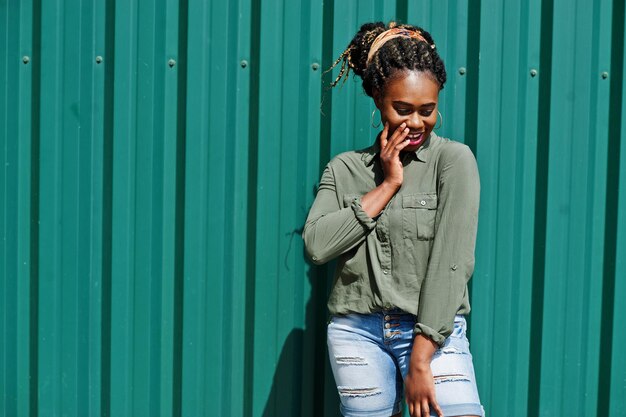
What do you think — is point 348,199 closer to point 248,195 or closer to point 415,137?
point 415,137

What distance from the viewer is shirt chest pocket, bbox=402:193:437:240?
2.89 m

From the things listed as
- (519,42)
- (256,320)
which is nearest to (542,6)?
(519,42)

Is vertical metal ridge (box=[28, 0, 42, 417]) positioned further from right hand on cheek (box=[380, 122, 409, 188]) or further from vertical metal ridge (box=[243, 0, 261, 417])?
right hand on cheek (box=[380, 122, 409, 188])

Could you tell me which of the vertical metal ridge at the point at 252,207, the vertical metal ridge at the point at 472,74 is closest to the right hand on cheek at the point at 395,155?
the vertical metal ridge at the point at 472,74

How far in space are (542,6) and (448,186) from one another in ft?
4.59

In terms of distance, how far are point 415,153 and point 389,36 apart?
0.45 metres

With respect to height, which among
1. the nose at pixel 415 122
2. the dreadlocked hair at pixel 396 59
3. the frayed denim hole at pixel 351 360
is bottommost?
the frayed denim hole at pixel 351 360

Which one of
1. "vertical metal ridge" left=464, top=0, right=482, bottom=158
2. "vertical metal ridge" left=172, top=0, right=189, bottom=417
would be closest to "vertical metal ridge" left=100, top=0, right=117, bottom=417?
"vertical metal ridge" left=172, top=0, right=189, bottom=417

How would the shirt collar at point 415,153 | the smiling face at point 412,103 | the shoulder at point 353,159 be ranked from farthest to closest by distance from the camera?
the shoulder at point 353,159 < the shirt collar at point 415,153 < the smiling face at point 412,103

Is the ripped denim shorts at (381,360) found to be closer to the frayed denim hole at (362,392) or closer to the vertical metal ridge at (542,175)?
the frayed denim hole at (362,392)

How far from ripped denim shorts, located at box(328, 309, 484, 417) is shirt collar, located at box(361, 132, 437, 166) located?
0.59 m

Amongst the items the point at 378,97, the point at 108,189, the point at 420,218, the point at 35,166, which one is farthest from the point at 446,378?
the point at 35,166

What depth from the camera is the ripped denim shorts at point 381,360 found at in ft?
9.23

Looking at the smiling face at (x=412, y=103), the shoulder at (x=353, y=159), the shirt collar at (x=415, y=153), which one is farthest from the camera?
the shoulder at (x=353, y=159)
